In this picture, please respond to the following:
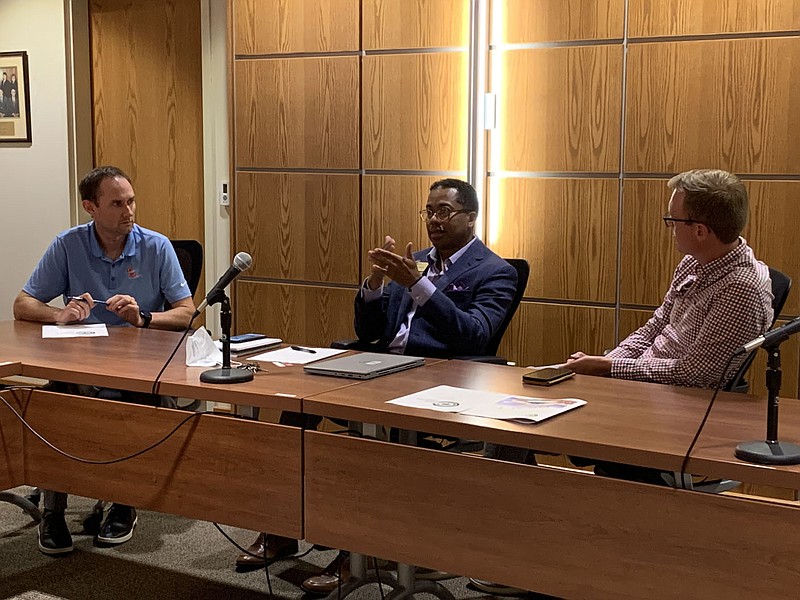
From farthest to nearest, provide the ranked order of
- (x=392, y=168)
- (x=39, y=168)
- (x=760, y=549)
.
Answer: (x=39, y=168)
(x=392, y=168)
(x=760, y=549)

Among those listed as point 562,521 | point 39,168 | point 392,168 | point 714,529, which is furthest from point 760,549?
point 39,168

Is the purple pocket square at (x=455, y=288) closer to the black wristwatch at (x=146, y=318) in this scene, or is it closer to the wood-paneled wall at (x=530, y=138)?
the wood-paneled wall at (x=530, y=138)

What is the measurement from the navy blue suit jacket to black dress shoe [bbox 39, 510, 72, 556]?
4.15 feet

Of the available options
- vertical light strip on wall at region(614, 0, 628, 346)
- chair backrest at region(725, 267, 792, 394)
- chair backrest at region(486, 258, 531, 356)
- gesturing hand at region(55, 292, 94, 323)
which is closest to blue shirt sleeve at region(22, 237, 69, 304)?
gesturing hand at region(55, 292, 94, 323)

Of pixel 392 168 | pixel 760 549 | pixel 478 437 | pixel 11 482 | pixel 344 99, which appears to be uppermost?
pixel 344 99

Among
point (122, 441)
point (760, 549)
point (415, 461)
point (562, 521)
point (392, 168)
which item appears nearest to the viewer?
point (760, 549)

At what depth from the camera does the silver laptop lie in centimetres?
270

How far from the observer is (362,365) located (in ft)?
9.14

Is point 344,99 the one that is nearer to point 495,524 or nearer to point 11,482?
point 11,482

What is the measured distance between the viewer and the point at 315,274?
183 inches

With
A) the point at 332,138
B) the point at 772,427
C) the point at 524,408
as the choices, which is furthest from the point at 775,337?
the point at 332,138

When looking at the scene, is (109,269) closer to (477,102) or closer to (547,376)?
(477,102)

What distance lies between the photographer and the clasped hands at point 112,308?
356cm

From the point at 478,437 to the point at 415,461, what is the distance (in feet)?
0.64
